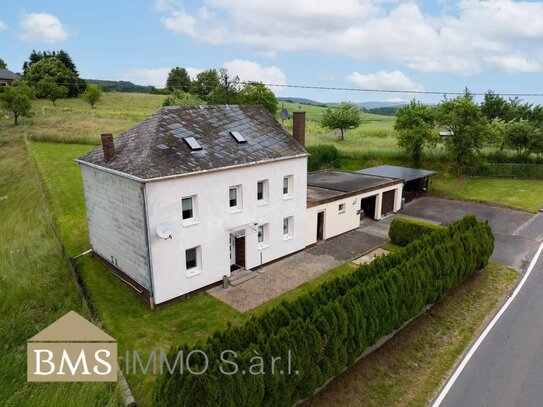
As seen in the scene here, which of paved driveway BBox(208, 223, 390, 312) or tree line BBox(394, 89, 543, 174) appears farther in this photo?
tree line BBox(394, 89, 543, 174)

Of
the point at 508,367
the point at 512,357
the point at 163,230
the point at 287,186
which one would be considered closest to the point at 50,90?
the point at 287,186

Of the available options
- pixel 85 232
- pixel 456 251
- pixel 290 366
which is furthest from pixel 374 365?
pixel 85 232

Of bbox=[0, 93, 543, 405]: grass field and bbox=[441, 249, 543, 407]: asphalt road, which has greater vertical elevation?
bbox=[0, 93, 543, 405]: grass field

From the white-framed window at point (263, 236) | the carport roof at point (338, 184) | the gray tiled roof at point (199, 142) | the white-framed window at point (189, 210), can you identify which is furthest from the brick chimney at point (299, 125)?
the white-framed window at point (189, 210)

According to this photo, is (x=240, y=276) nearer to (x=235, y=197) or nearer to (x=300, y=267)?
(x=300, y=267)

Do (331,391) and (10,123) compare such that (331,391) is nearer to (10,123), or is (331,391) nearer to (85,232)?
(85,232)

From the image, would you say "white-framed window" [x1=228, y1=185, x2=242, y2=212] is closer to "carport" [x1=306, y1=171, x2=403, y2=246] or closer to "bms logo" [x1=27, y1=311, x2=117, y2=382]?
"carport" [x1=306, y1=171, x2=403, y2=246]

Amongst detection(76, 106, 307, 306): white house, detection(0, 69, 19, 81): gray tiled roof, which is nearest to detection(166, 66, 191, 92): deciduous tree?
detection(0, 69, 19, 81): gray tiled roof

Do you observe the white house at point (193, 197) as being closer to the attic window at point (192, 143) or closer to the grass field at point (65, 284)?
the attic window at point (192, 143)
